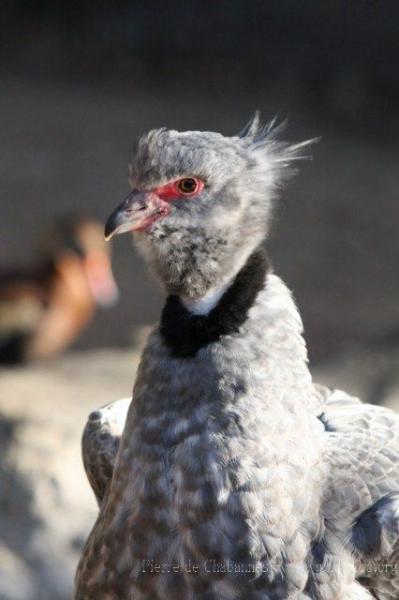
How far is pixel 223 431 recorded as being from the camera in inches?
78.7

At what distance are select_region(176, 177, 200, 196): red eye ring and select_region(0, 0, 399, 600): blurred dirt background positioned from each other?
150 centimetres

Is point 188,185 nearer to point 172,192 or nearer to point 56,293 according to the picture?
point 172,192

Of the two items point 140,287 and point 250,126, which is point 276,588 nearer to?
point 250,126

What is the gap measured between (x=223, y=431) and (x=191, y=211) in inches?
15.1

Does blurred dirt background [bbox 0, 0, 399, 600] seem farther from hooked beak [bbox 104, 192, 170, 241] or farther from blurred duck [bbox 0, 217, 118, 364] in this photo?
hooked beak [bbox 104, 192, 170, 241]

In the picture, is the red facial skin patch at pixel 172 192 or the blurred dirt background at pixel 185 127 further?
the blurred dirt background at pixel 185 127

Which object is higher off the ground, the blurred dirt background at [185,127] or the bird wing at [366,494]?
the blurred dirt background at [185,127]

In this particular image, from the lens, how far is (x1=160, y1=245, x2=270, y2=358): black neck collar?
2016 millimetres

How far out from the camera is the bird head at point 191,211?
1.99 m

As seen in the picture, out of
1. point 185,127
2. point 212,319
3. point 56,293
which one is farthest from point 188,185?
point 185,127

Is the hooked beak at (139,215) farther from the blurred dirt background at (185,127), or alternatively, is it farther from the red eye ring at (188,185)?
the blurred dirt background at (185,127)

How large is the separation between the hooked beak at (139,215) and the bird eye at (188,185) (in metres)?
0.04

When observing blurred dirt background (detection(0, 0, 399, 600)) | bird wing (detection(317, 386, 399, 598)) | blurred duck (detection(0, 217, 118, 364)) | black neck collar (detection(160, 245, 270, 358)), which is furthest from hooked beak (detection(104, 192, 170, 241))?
blurred duck (detection(0, 217, 118, 364))

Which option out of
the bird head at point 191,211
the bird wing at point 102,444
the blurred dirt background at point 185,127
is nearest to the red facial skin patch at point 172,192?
the bird head at point 191,211
